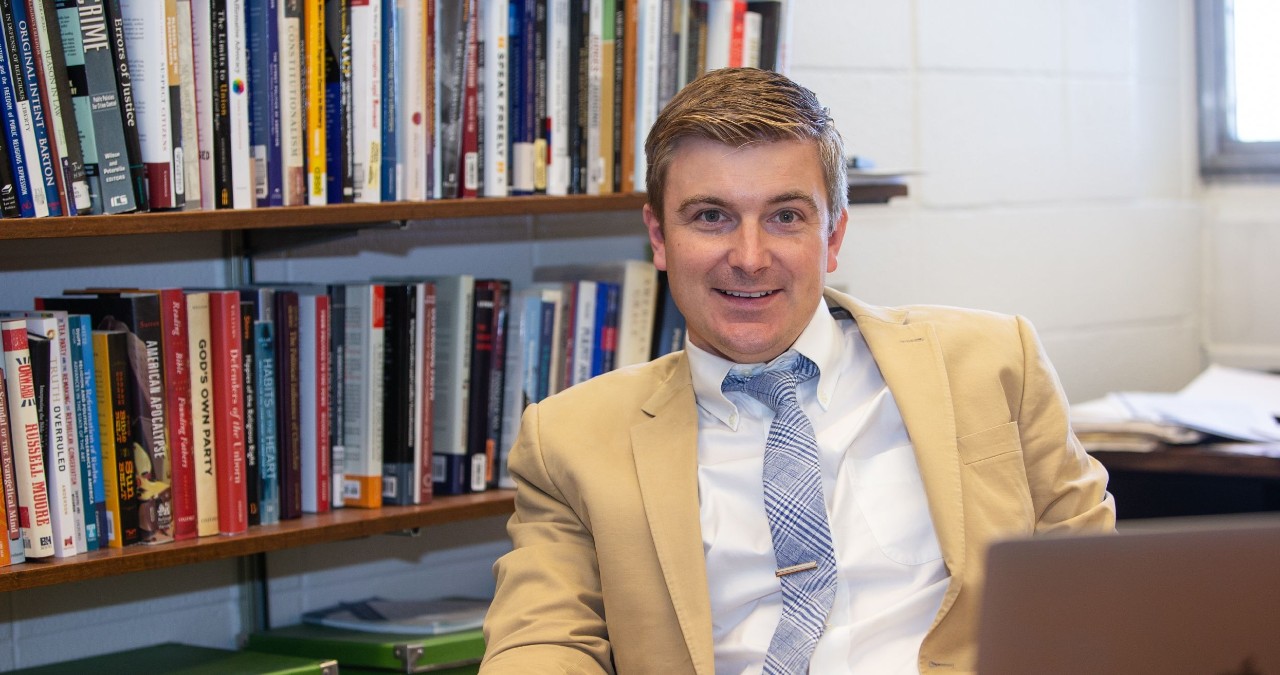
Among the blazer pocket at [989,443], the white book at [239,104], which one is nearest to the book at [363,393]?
the white book at [239,104]

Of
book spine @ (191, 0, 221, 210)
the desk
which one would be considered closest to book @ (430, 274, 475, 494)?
book spine @ (191, 0, 221, 210)

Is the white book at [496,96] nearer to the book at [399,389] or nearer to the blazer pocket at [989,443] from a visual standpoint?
the book at [399,389]

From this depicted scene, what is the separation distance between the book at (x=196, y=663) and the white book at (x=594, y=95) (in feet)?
2.66

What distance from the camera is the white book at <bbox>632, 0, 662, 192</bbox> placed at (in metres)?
2.09

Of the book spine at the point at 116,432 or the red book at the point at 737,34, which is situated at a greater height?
the red book at the point at 737,34

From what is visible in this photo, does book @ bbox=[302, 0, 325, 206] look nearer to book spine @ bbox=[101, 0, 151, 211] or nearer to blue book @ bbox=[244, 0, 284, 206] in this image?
blue book @ bbox=[244, 0, 284, 206]

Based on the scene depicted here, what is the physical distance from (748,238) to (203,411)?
775mm

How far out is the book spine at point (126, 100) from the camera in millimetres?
1632

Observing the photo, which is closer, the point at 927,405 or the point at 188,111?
the point at 927,405

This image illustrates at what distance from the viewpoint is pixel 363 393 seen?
194cm

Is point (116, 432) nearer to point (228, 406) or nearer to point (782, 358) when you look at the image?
point (228, 406)

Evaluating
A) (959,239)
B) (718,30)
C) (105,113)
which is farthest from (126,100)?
(959,239)

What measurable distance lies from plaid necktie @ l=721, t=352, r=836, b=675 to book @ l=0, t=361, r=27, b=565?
894mm

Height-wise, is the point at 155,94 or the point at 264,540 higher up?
the point at 155,94
